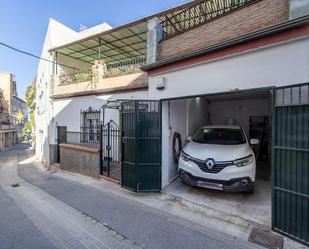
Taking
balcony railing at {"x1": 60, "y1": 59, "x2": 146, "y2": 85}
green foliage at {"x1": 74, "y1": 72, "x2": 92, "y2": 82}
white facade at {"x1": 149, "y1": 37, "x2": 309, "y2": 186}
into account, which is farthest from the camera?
green foliage at {"x1": 74, "y1": 72, "x2": 92, "y2": 82}

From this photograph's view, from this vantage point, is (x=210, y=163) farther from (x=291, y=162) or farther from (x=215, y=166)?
(x=291, y=162)

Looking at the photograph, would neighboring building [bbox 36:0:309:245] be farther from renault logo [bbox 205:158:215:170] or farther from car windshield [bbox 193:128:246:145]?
renault logo [bbox 205:158:215:170]

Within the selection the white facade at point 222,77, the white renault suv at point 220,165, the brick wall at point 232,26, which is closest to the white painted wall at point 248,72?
the white facade at point 222,77

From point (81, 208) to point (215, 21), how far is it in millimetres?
5596

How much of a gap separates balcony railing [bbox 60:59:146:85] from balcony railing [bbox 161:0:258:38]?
7.85 feet

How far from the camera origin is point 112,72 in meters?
9.73

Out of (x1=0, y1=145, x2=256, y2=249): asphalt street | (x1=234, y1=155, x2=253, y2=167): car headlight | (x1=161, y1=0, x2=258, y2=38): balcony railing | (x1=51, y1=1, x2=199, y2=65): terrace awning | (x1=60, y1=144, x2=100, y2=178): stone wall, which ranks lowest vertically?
(x1=0, y1=145, x2=256, y2=249): asphalt street

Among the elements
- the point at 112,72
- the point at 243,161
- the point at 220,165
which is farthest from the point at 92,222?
the point at 112,72

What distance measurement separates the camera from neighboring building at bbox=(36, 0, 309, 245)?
342 cm

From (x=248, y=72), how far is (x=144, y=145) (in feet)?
10.4

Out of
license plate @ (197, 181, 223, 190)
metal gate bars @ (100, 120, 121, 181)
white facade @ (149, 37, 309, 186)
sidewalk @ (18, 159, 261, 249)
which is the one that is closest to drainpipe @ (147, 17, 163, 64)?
white facade @ (149, 37, 309, 186)

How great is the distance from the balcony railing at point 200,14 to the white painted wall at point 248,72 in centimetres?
134

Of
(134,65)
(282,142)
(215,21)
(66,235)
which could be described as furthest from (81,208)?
(134,65)

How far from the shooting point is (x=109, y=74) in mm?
9656
